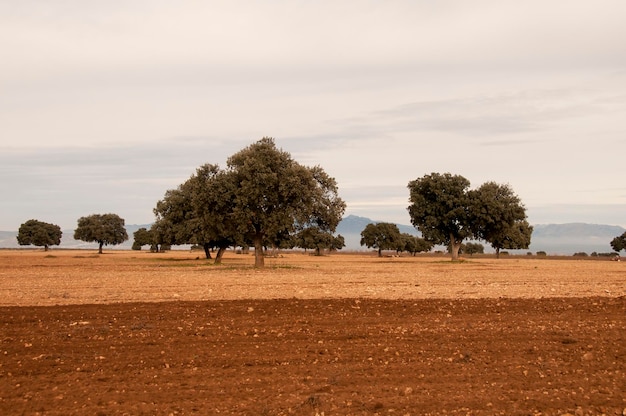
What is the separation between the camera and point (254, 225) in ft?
168

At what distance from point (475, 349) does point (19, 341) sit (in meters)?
10.3

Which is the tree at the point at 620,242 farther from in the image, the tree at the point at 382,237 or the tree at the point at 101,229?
the tree at the point at 101,229

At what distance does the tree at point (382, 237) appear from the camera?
16800cm

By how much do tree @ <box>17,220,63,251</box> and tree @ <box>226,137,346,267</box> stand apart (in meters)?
148

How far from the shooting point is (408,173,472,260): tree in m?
75.4

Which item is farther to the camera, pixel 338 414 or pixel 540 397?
pixel 540 397

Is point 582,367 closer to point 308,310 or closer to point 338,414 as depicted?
point 338,414

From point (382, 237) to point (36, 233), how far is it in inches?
4040

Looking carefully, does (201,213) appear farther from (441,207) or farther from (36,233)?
(36,233)

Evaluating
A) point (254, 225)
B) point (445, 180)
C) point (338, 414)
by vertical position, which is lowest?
point (338, 414)

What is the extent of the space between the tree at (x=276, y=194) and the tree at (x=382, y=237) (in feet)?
384

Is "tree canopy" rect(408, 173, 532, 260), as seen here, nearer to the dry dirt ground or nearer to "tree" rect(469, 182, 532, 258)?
"tree" rect(469, 182, 532, 258)

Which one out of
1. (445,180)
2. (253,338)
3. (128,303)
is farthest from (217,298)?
(445,180)

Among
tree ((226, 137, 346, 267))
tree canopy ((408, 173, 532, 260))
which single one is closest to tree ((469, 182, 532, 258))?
tree canopy ((408, 173, 532, 260))
